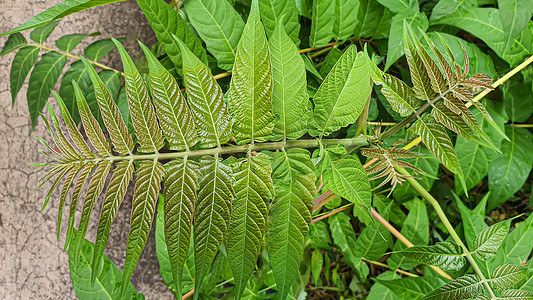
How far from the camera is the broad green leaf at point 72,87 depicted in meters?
0.58

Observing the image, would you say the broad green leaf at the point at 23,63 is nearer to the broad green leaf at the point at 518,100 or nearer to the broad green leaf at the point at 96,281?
the broad green leaf at the point at 96,281

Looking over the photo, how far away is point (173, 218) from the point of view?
38 centimetres

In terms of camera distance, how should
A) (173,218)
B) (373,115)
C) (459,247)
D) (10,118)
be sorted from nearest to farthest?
(173,218) → (459,247) → (373,115) → (10,118)

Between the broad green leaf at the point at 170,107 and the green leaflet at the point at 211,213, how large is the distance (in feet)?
0.13

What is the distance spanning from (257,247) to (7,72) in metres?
0.73

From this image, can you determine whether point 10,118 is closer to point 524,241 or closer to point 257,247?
point 257,247

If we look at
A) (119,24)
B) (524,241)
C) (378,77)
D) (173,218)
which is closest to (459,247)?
(524,241)

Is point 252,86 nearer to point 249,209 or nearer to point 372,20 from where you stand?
point 249,209

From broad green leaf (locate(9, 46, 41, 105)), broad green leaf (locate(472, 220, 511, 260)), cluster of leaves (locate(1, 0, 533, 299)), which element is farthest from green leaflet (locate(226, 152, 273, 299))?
broad green leaf (locate(9, 46, 41, 105))

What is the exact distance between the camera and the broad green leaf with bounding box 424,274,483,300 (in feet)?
1.56

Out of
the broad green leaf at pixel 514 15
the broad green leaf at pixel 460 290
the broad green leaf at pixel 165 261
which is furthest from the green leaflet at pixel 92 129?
the broad green leaf at pixel 514 15

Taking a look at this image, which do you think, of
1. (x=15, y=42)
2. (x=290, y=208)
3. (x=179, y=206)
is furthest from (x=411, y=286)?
(x=15, y=42)

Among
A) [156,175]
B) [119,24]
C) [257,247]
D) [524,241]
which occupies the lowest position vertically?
[524,241]

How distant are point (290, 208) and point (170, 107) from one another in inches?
6.7
